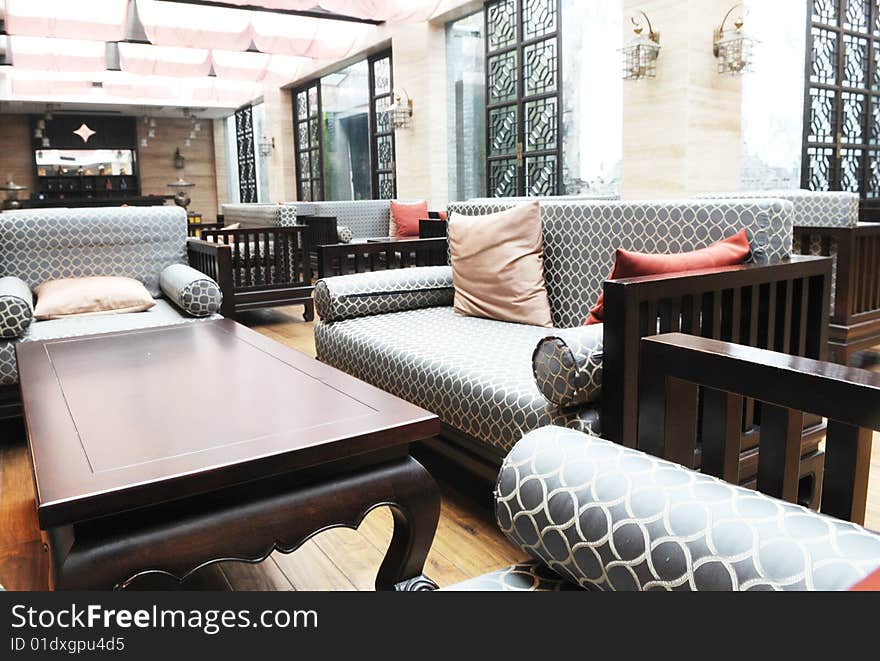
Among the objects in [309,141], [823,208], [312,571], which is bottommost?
[312,571]

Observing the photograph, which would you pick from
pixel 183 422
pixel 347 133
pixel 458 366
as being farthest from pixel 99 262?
pixel 347 133

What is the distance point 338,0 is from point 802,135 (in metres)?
4.15

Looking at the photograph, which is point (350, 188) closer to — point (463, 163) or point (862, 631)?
point (463, 163)

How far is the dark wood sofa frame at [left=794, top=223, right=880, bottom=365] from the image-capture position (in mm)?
3330

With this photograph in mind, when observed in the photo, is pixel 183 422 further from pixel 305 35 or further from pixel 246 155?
pixel 246 155

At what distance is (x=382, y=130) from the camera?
9328mm

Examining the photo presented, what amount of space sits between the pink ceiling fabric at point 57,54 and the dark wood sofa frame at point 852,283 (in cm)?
856

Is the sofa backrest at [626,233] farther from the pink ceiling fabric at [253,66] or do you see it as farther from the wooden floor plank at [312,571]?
the pink ceiling fabric at [253,66]

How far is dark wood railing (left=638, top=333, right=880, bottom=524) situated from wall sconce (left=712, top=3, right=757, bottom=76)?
14.5ft

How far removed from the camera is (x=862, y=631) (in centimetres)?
59

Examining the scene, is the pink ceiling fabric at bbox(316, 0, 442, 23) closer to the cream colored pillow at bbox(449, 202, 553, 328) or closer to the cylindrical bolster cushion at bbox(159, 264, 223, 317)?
the cylindrical bolster cushion at bbox(159, 264, 223, 317)

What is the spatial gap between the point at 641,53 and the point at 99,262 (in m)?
3.88

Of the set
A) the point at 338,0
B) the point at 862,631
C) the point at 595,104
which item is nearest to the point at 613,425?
the point at 862,631

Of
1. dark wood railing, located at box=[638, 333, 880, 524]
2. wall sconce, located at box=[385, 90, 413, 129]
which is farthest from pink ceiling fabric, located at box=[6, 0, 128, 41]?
dark wood railing, located at box=[638, 333, 880, 524]
